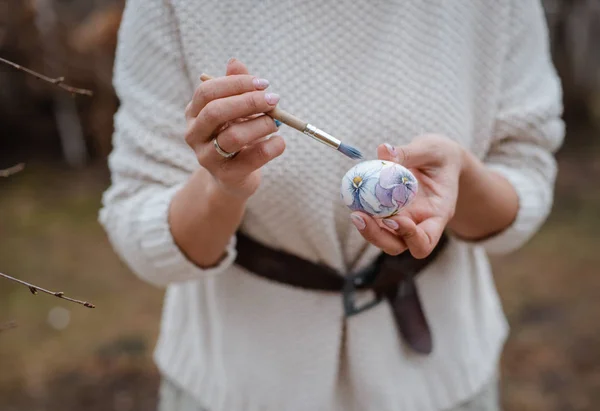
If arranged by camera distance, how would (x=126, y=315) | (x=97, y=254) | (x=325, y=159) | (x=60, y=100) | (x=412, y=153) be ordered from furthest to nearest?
(x=60, y=100), (x=97, y=254), (x=126, y=315), (x=325, y=159), (x=412, y=153)

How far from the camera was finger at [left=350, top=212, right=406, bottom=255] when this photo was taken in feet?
2.36

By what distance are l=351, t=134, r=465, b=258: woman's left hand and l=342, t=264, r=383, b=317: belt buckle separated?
0.22 meters

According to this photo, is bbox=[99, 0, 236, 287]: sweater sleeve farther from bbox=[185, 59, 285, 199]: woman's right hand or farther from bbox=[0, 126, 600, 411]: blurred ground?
bbox=[0, 126, 600, 411]: blurred ground

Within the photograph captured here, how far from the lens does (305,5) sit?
94cm

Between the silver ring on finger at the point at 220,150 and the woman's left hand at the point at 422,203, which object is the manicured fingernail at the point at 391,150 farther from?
the silver ring on finger at the point at 220,150

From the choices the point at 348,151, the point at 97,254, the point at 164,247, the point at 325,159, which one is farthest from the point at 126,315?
the point at 348,151

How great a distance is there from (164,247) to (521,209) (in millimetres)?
548

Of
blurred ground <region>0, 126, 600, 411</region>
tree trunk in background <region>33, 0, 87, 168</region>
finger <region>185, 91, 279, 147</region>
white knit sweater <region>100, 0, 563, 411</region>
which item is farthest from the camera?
tree trunk in background <region>33, 0, 87, 168</region>

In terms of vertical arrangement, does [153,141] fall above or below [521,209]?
above

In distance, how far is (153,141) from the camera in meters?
0.95

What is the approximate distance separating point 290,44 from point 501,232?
44 cm

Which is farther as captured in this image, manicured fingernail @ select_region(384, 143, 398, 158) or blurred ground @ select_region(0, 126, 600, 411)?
blurred ground @ select_region(0, 126, 600, 411)

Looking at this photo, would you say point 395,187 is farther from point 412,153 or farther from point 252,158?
point 252,158

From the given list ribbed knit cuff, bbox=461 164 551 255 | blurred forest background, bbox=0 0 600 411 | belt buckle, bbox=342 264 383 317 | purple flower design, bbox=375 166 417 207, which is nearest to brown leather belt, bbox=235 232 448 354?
belt buckle, bbox=342 264 383 317
